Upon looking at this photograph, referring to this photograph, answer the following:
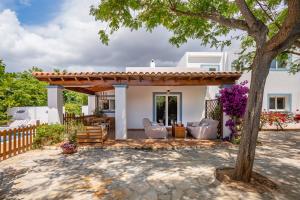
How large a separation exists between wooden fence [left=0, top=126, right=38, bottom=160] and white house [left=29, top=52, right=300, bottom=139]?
68.8 inches

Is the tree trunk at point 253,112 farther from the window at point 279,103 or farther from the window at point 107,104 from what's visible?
the window at point 279,103

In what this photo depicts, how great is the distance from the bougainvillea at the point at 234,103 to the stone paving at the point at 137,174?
1644mm

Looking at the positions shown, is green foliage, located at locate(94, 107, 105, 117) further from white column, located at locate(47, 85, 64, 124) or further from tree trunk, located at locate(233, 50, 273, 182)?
tree trunk, located at locate(233, 50, 273, 182)

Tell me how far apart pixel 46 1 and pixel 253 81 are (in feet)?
26.4

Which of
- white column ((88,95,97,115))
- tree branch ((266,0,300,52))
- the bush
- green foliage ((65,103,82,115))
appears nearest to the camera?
tree branch ((266,0,300,52))

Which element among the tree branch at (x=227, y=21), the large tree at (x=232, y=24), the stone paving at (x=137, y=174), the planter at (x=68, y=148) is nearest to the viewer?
the stone paving at (x=137, y=174)

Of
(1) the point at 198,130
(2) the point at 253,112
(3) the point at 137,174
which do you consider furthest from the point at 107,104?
(2) the point at 253,112

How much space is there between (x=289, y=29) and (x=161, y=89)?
38.1 feet

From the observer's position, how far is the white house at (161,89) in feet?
36.6

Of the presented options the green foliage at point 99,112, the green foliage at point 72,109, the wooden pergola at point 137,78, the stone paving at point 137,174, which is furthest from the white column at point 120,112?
the green foliage at point 72,109

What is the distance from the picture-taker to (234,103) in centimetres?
1073

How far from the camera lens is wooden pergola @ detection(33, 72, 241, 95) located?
1080 centimetres

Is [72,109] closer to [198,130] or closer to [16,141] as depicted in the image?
[16,141]

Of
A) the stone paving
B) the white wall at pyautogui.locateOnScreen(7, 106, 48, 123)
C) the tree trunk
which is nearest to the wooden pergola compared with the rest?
the stone paving
